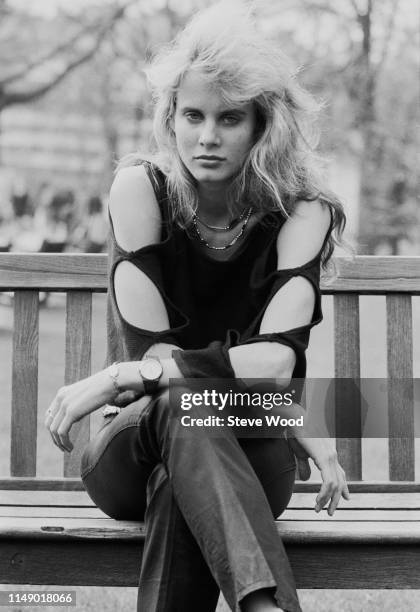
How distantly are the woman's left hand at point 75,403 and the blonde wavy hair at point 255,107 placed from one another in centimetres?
57

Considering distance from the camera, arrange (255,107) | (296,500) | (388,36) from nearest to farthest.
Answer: (255,107)
(296,500)
(388,36)

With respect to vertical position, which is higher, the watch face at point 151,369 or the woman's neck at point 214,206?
the woman's neck at point 214,206

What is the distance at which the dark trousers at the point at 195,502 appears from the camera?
212cm

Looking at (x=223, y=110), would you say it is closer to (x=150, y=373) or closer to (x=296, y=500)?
(x=150, y=373)

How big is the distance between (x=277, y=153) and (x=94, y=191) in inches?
478

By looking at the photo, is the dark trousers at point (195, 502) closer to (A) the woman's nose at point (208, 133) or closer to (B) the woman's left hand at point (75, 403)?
(B) the woman's left hand at point (75, 403)


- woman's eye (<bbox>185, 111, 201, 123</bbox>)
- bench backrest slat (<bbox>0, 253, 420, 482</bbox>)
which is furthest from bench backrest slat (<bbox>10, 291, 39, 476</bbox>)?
woman's eye (<bbox>185, 111, 201, 123</bbox>)

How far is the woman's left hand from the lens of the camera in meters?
2.42

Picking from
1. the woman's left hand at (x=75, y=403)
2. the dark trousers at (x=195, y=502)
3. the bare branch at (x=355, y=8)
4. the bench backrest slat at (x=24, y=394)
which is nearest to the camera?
the dark trousers at (x=195, y=502)

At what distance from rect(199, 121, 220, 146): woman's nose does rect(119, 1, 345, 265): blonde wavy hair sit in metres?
0.07

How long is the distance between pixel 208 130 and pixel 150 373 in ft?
2.14

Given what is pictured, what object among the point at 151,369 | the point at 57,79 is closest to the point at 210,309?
the point at 151,369

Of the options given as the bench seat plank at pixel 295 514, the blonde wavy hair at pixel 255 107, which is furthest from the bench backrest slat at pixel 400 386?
the blonde wavy hair at pixel 255 107

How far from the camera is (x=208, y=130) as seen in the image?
8.64ft
